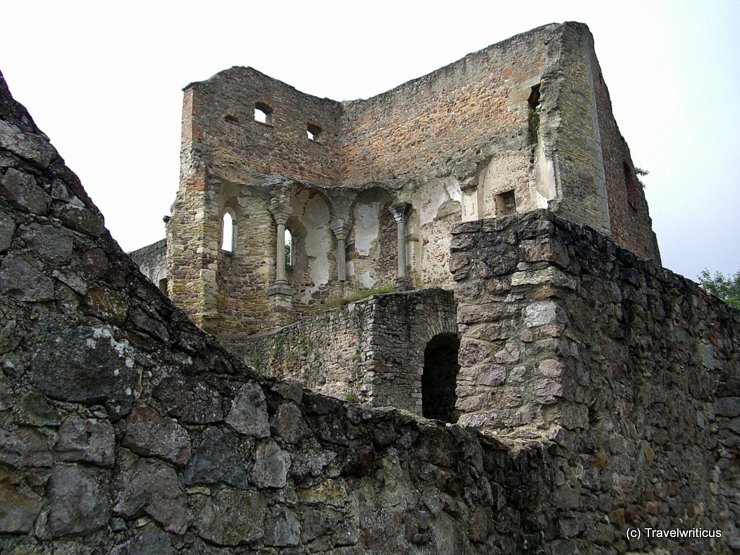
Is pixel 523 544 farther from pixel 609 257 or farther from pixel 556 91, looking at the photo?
pixel 556 91

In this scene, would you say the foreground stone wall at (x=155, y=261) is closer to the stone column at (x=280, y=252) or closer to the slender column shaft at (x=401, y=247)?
the stone column at (x=280, y=252)

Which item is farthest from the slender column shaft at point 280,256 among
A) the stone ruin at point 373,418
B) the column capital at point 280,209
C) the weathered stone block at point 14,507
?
the weathered stone block at point 14,507

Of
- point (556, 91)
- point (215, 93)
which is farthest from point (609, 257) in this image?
point (215, 93)

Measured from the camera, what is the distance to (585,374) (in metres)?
5.06

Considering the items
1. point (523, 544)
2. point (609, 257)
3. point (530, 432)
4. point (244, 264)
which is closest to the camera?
point (523, 544)

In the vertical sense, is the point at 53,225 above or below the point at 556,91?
below

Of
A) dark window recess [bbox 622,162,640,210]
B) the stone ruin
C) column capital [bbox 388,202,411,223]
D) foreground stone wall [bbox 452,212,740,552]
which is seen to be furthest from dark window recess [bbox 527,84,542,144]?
foreground stone wall [bbox 452,212,740,552]

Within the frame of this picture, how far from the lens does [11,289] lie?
2.41 metres

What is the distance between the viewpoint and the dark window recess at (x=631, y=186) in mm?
20531

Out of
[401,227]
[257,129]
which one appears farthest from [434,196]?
[257,129]

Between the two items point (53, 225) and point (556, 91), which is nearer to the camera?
point (53, 225)

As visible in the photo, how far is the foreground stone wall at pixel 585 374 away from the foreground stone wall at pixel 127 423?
5.76 ft

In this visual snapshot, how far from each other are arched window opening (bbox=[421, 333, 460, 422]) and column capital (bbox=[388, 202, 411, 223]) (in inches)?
232

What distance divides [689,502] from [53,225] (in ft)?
16.3
